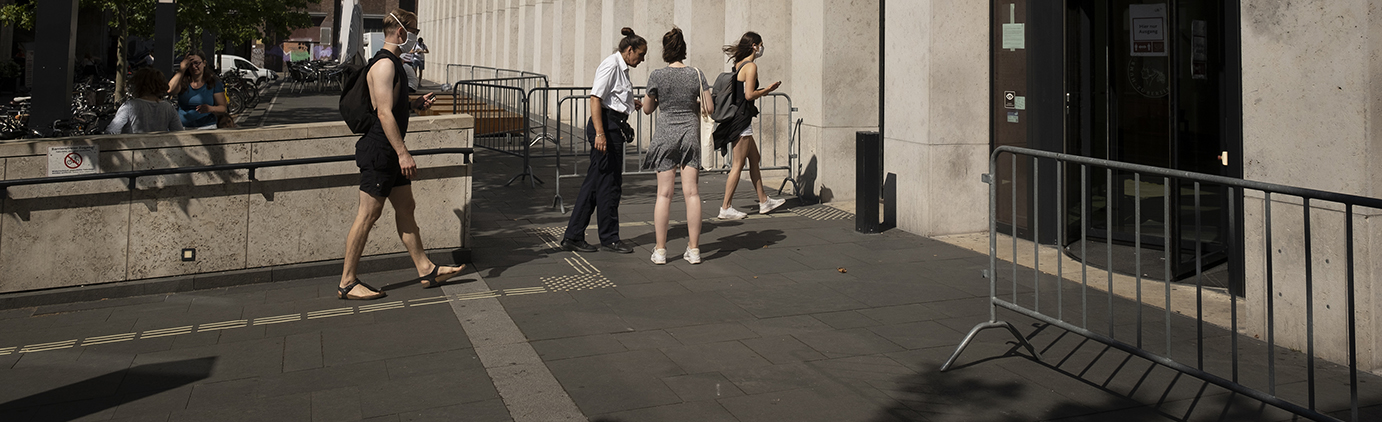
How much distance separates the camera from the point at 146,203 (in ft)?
22.6

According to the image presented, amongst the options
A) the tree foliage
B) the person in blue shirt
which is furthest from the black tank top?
the tree foliage

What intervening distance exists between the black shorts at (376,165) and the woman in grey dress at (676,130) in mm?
1834

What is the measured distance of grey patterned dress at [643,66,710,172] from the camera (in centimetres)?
757

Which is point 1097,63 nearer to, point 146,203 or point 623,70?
point 623,70

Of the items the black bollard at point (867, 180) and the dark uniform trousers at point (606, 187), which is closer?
Result: the dark uniform trousers at point (606, 187)

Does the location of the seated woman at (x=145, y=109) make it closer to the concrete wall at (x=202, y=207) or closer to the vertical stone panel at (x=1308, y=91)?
the concrete wall at (x=202, y=207)

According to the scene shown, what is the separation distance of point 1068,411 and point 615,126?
445 cm

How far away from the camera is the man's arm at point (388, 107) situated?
643cm

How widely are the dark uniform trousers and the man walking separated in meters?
1.69

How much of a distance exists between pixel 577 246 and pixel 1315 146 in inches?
196

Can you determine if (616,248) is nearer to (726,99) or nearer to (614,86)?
(614,86)

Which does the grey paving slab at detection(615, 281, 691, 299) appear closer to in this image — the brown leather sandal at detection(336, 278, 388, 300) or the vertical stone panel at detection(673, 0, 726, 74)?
the brown leather sandal at detection(336, 278, 388, 300)

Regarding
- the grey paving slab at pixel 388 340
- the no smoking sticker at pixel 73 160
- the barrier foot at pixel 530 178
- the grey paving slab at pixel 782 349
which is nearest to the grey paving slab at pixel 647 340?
the grey paving slab at pixel 782 349

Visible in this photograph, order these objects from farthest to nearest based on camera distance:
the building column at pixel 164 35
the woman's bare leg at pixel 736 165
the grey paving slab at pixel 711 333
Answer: the building column at pixel 164 35
the woman's bare leg at pixel 736 165
the grey paving slab at pixel 711 333
